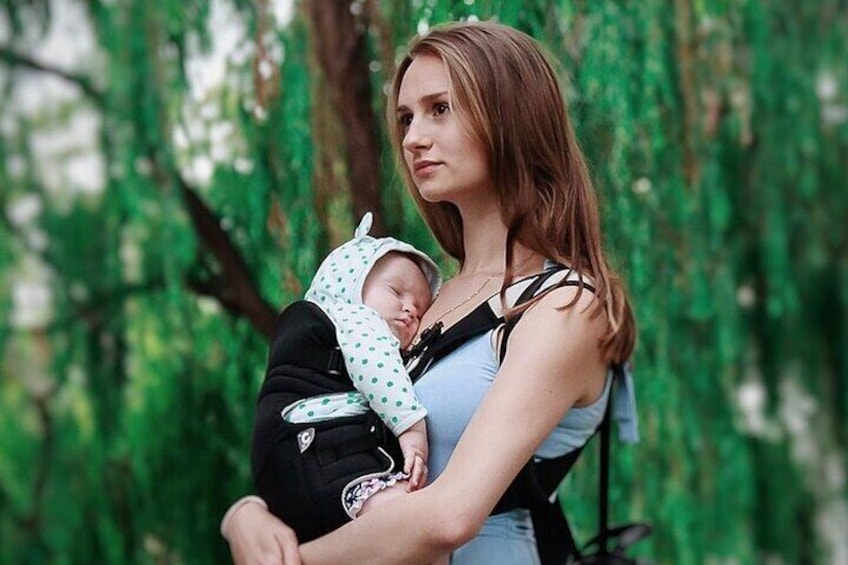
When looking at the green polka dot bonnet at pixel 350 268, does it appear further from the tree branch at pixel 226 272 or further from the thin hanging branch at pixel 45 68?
the thin hanging branch at pixel 45 68

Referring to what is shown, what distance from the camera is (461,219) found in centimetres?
146

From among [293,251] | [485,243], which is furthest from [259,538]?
[293,251]

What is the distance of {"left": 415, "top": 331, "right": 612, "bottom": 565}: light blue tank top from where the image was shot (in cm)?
120

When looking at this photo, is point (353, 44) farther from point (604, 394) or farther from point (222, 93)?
point (604, 394)

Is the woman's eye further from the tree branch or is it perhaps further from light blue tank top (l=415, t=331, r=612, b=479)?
the tree branch

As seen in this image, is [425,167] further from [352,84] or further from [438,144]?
[352,84]

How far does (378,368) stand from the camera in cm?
119

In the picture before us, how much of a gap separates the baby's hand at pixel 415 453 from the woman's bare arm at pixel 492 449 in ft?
0.15

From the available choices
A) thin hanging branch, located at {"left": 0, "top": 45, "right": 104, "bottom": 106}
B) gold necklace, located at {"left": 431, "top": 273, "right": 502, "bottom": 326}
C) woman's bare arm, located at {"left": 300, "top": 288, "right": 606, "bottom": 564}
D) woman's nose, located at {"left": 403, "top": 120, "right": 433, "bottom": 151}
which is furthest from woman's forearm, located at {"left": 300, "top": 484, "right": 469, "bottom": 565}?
thin hanging branch, located at {"left": 0, "top": 45, "right": 104, "bottom": 106}

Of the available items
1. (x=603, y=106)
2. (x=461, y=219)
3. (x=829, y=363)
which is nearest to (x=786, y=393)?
(x=829, y=363)

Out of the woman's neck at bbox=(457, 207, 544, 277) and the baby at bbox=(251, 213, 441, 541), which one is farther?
the woman's neck at bbox=(457, 207, 544, 277)

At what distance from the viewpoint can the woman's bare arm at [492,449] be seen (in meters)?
1.10

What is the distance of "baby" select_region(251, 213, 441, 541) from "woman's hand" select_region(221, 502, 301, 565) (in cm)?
1

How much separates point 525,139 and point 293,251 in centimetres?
162
